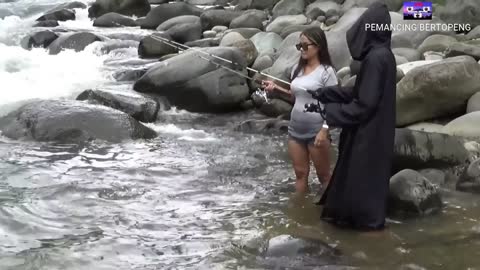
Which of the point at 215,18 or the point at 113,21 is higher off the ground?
the point at 113,21

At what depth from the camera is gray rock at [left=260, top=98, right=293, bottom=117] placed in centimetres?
1177

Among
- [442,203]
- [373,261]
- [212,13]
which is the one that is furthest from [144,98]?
[212,13]

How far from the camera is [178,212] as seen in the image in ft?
22.6

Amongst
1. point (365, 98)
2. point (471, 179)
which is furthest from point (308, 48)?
point (471, 179)

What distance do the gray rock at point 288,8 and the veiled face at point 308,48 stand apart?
14.7 m

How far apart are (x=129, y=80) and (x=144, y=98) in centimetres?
294

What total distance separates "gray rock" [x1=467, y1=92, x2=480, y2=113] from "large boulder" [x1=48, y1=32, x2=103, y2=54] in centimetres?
1179

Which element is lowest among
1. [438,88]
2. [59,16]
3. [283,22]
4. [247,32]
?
[438,88]

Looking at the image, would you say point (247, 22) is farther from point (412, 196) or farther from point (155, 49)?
point (412, 196)

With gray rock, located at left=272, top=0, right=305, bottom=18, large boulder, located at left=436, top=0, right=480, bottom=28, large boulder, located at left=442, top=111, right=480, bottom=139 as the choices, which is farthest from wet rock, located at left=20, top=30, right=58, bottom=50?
large boulder, located at left=442, top=111, right=480, bottom=139

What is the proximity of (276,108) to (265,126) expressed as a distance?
3.46 ft

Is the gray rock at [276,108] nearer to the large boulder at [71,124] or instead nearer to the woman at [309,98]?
the large boulder at [71,124]

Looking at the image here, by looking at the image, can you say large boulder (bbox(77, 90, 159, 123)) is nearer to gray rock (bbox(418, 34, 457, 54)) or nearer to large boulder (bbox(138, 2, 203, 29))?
gray rock (bbox(418, 34, 457, 54))

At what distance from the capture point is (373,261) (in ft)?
17.6
